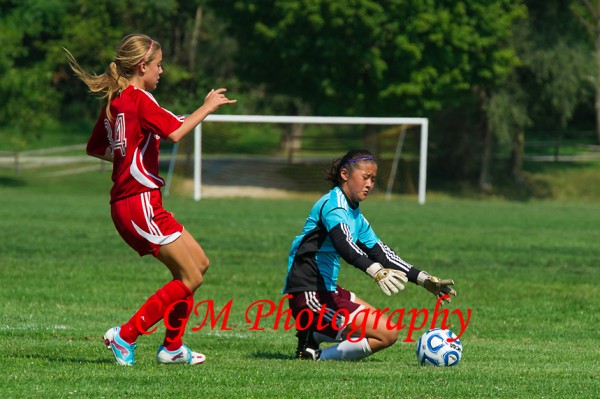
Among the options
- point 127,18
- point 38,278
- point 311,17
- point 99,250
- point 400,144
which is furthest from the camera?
point 127,18

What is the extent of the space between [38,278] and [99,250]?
10.6 ft

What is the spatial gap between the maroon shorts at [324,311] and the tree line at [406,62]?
3227 cm

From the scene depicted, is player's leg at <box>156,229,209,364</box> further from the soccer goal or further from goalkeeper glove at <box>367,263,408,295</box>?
the soccer goal

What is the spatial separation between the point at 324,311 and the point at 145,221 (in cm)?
158

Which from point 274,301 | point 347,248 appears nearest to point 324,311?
point 347,248

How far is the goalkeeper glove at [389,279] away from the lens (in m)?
7.13

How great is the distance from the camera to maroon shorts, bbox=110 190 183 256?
6840 millimetres

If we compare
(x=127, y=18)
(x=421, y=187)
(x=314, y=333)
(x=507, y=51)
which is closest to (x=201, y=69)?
(x=127, y=18)

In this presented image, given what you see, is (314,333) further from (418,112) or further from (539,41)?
(539,41)

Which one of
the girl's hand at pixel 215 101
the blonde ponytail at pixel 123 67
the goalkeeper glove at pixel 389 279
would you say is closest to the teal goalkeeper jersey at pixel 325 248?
the goalkeeper glove at pixel 389 279

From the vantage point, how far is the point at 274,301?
40.4 feet

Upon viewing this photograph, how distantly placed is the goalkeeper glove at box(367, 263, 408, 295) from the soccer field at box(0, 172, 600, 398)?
53cm

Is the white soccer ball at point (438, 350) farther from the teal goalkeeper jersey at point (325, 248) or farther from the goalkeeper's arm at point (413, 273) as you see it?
the teal goalkeeper jersey at point (325, 248)

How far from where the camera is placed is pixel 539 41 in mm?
43312
